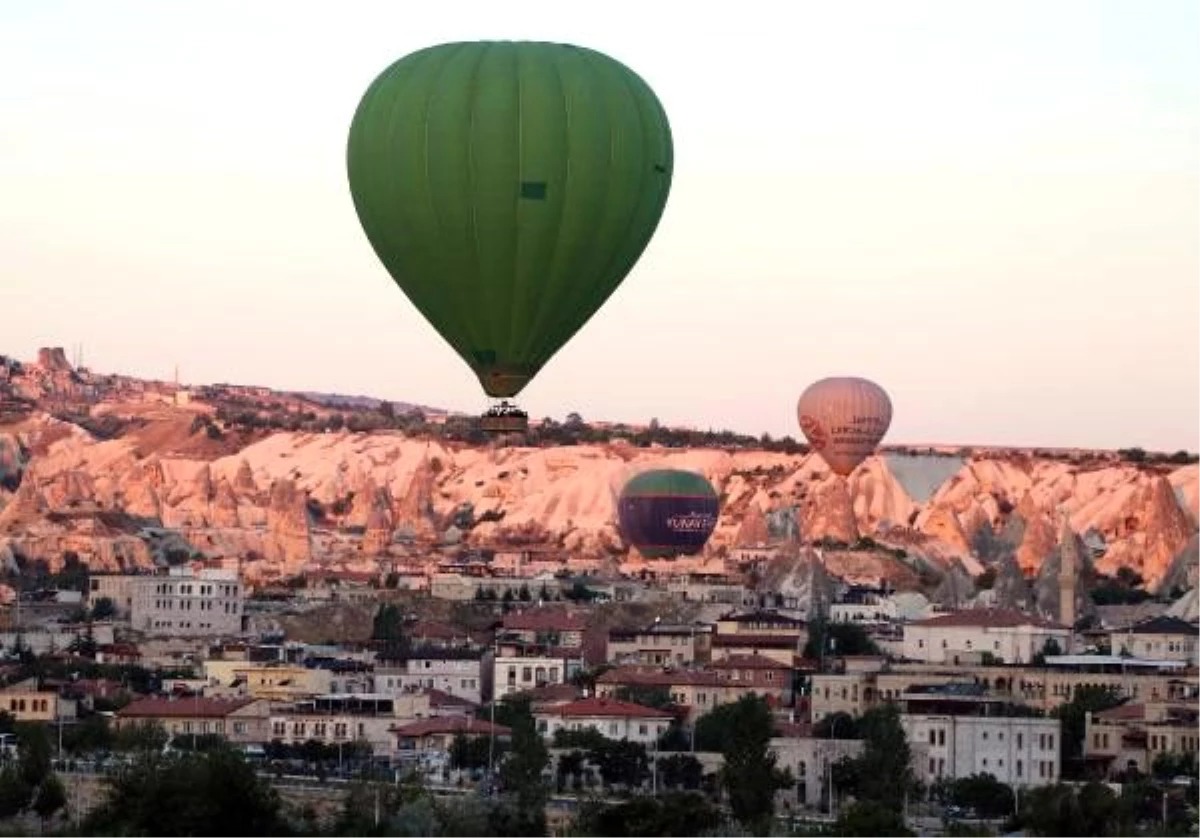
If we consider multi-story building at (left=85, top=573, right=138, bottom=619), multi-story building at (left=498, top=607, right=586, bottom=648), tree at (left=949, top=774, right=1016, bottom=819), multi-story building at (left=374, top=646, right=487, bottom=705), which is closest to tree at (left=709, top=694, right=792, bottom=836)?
tree at (left=949, top=774, right=1016, bottom=819)

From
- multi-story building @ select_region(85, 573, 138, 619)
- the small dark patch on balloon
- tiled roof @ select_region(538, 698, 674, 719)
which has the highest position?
the small dark patch on balloon

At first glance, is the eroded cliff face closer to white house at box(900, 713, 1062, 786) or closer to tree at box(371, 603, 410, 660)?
tree at box(371, 603, 410, 660)

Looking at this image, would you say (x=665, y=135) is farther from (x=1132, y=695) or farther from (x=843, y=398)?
(x=843, y=398)

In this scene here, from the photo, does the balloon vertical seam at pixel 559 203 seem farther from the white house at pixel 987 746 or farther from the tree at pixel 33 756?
the white house at pixel 987 746

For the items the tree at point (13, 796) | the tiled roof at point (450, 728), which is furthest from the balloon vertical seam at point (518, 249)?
the tiled roof at point (450, 728)

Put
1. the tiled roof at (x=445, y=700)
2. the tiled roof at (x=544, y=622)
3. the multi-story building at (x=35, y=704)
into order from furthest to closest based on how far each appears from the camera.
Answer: the tiled roof at (x=544, y=622), the tiled roof at (x=445, y=700), the multi-story building at (x=35, y=704)

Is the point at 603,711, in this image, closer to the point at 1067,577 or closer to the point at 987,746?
the point at 987,746
